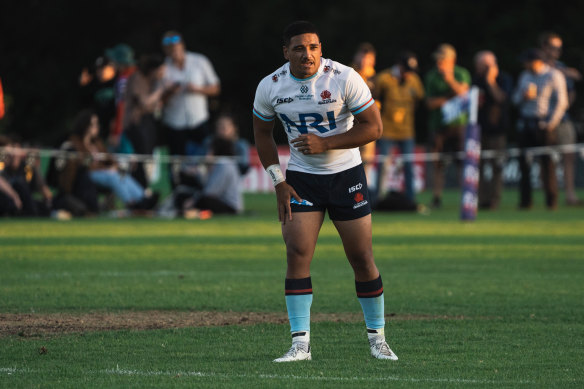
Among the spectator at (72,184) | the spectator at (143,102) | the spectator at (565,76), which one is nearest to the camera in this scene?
the spectator at (72,184)

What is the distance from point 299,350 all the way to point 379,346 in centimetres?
51

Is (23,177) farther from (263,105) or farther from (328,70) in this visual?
(328,70)

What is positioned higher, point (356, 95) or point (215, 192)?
point (356, 95)

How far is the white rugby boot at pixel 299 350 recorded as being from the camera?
745cm

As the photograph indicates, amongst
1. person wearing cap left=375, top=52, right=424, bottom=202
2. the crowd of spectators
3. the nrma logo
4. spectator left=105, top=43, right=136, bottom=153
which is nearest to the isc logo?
the nrma logo

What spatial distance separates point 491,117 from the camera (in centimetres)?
2217

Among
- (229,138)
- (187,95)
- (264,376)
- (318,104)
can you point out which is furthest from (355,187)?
(229,138)

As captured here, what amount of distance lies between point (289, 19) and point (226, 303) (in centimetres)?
4285

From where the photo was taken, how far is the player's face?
24.4 ft

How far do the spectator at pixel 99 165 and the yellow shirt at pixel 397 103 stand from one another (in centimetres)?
442

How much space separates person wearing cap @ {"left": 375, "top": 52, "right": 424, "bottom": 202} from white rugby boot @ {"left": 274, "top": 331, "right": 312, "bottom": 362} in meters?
14.1

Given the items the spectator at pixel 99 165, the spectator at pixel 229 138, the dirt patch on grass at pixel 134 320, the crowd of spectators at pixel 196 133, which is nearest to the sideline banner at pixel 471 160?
the crowd of spectators at pixel 196 133

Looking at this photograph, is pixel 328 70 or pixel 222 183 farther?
pixel 222 183

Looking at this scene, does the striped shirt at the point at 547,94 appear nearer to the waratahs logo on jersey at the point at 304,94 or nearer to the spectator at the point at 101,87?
the spectator at the point at 101,87
